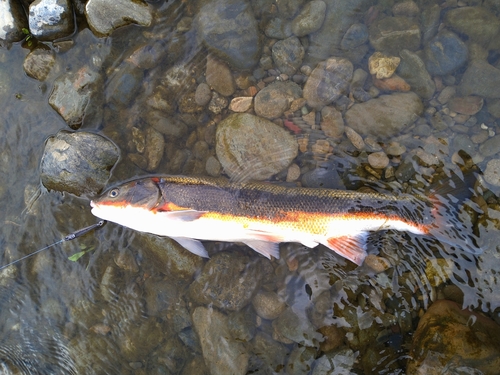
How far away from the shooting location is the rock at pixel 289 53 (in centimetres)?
497

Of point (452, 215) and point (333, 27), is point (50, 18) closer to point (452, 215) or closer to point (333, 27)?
point (333, 27)

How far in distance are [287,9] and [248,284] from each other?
13.5 ft

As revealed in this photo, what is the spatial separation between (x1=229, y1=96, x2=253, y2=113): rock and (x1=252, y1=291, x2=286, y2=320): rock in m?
2.75

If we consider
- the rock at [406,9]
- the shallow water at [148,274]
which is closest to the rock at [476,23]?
the rock at [406,9]

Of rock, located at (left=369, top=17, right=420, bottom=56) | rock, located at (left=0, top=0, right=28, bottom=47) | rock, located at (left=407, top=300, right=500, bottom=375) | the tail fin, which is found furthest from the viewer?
rock, located at (left=0, top=0, right=28, bottom=47)

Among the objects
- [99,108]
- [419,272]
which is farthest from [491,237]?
[99,108]

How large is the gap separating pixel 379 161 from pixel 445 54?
5.85 ft

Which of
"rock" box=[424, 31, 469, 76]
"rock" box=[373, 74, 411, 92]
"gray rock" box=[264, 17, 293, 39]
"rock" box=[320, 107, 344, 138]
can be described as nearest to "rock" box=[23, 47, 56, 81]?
"gray rock" box=[264, 17, 293, 39]

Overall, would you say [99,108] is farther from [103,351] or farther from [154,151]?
[103,351]

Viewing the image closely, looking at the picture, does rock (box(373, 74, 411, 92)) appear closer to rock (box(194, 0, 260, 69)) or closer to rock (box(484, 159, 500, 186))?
rock (box(484, 159, 500, 186))

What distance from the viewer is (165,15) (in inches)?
199

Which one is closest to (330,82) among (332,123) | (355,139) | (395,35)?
(332,123)

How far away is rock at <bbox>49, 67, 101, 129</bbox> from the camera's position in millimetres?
4953

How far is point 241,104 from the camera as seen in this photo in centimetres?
508
